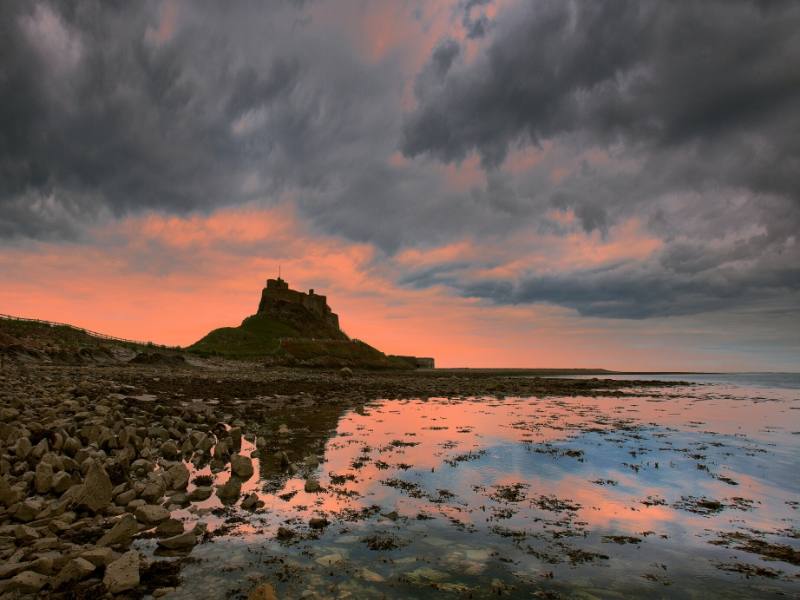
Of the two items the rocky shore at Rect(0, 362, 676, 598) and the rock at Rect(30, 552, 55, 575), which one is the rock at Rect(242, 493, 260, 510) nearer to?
the rocky shore at Rect(0, 362, 676, 598)

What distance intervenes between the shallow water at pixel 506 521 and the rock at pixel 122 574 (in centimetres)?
86

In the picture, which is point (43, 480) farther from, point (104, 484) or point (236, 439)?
point (236, 439)

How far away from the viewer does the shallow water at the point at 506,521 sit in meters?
7.16

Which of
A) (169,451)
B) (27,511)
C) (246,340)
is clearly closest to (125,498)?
(27,511)

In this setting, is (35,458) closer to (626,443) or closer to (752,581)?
(752,581)

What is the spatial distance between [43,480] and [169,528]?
12.7ft

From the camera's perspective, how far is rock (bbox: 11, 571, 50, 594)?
5.98 metres

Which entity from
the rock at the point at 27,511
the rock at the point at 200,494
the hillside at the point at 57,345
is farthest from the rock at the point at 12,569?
the hillside at the point at 57,345

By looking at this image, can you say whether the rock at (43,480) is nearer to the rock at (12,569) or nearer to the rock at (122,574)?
the rock at (12,569)

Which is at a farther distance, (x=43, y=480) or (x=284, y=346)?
(x=284, y=346)

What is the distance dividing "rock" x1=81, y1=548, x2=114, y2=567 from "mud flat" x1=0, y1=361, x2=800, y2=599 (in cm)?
3

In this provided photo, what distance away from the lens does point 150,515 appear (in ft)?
29.0

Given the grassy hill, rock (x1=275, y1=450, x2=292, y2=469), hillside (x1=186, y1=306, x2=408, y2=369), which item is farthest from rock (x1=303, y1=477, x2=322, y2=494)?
hillside (x1=186, y1=306, x2=408, y2=369)

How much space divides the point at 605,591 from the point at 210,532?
736 cm
